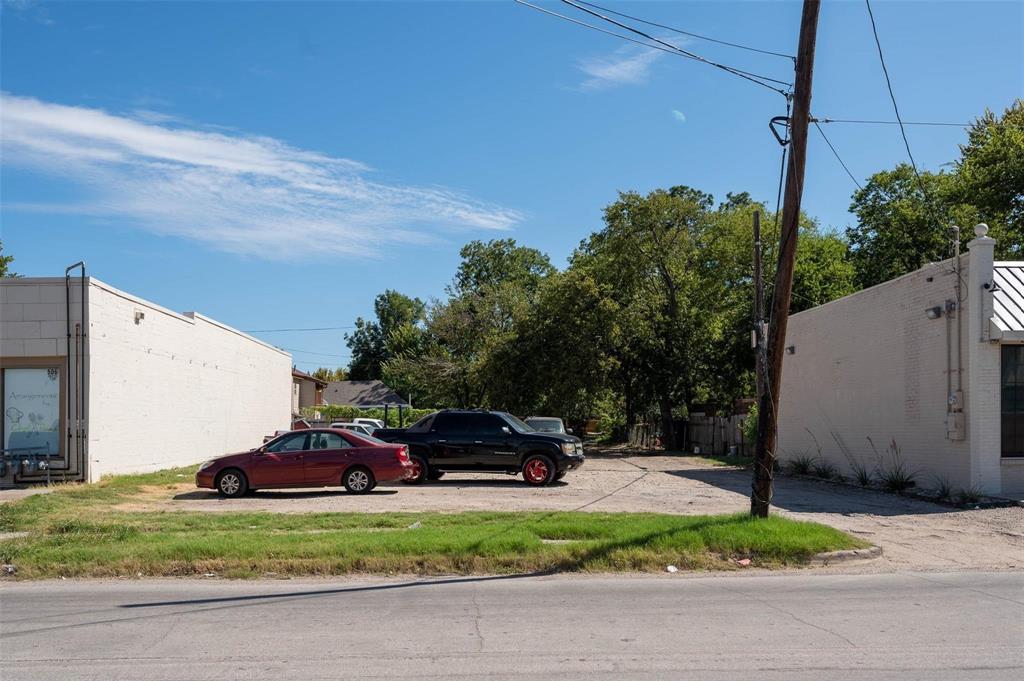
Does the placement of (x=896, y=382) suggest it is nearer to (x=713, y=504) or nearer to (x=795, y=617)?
(x=713, y=504)

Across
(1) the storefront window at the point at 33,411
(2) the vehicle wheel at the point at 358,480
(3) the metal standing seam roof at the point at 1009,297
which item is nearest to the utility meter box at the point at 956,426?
(3) the metal standing seam roof at the point at 1009,297

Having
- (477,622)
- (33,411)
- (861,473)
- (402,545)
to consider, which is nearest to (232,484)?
(33,411)

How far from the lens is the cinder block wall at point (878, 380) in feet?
63.6

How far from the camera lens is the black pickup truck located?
21.5m

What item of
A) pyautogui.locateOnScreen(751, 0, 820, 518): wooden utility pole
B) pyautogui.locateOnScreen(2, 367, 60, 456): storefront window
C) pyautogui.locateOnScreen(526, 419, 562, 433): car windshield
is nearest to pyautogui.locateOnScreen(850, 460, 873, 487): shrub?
pyautogui.locateOnScreen(526, 419, 562, 433): car windshield

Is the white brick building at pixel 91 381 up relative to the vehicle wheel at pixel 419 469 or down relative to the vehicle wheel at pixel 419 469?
up

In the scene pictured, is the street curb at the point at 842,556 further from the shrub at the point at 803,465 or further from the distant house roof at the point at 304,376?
the distant house roof at the point at 304,376

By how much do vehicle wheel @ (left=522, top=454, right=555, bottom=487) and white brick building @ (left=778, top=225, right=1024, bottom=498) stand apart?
8382 mm

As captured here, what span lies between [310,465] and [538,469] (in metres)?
5.54

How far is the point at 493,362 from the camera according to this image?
43781 mm

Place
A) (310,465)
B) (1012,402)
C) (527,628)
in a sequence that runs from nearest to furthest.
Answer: (527,628) → (1012,402) → (310,465)

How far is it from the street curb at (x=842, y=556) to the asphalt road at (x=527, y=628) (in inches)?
37.1

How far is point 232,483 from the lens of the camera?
19.1m

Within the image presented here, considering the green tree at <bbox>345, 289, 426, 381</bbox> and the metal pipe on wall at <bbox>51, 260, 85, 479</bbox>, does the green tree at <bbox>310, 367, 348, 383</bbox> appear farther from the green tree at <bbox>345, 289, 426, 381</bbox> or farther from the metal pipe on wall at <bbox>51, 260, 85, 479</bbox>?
the metal pipe on wall at <bbox>51, 260, 85, 479</bbox>
